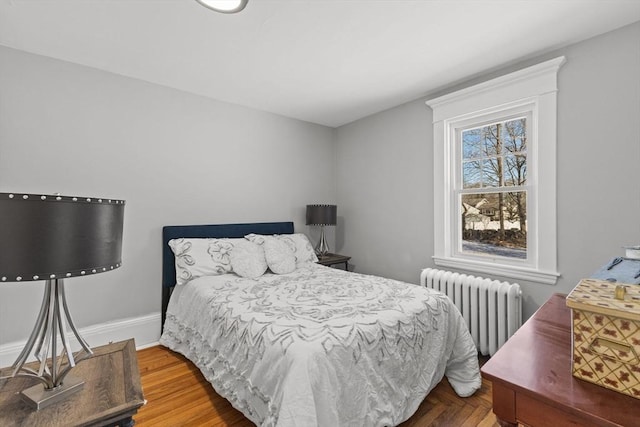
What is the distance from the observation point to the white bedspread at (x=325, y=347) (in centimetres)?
132

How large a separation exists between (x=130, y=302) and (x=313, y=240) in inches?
85.9

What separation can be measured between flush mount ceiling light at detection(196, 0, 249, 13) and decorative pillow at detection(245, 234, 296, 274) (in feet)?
6.32

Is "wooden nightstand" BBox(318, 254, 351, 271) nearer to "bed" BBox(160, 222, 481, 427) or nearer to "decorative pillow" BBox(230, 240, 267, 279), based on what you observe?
"bed" BBox(160, 222, 481, 427)

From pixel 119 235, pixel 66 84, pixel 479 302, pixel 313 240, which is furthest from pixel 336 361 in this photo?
pixel 66 84

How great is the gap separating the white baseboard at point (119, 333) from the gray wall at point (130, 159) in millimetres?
64

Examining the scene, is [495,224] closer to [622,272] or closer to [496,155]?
[496,155]

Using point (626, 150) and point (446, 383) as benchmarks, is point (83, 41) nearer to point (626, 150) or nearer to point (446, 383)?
point (446, 383)

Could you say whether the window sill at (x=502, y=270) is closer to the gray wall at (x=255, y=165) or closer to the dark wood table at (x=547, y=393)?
the gray wall at (x=255, y=165)

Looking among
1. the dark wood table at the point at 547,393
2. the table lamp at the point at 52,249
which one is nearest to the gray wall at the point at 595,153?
the dark wood table at the point at 547,393

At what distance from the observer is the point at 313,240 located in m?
4.00

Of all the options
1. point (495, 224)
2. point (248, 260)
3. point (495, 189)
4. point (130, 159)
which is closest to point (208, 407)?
point (248, 260)

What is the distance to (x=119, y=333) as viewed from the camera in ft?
8.46

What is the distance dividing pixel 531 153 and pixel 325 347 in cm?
233

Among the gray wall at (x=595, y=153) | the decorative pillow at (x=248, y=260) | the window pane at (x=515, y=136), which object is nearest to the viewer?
the gray wall at (x=595, y=153)
